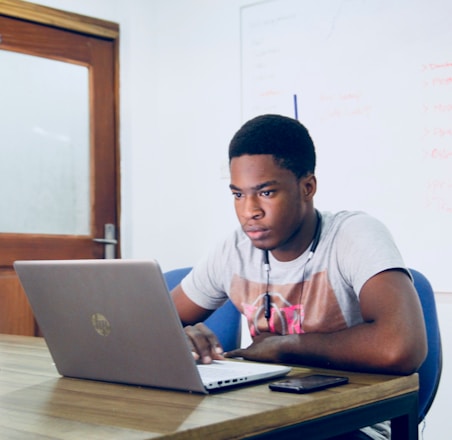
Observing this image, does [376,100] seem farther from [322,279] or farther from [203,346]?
[203,346]

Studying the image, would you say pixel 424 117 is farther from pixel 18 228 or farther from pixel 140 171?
pixel 18 228

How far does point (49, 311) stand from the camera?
1228 mm

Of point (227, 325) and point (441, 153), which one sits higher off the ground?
point (441, 153)

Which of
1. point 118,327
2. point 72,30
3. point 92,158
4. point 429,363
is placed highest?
point 72,30

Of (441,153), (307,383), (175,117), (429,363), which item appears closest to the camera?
(307,383)

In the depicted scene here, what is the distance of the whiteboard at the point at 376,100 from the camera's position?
2662 mm

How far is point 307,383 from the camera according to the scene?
106 centimetres

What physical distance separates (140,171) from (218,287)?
1.84m

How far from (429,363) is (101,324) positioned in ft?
2.42

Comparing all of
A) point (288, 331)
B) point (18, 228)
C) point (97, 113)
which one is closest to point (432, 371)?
point (288, 331)

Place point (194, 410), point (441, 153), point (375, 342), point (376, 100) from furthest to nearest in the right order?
point (376, 100) → point (441, 153) → point (375, 342) → point (194, 410)

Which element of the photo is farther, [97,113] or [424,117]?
[97,113]

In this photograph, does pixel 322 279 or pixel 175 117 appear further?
pixel 175 117

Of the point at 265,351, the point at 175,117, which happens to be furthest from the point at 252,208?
the point at 175,117
